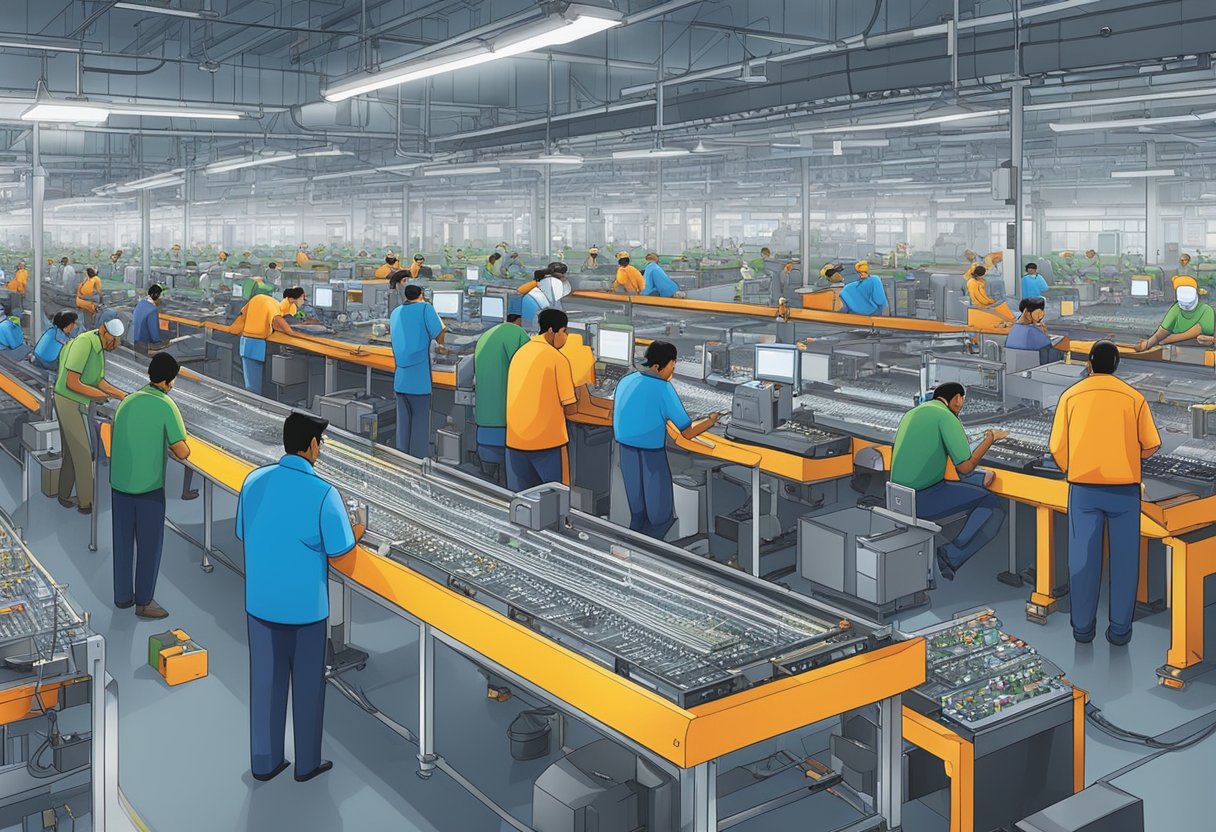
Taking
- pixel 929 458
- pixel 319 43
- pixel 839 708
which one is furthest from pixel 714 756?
pixel 319 43

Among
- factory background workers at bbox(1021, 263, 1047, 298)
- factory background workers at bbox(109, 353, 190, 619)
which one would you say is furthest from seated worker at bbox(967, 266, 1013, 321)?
factory background workers at bbox(109, 353, 190, 619)

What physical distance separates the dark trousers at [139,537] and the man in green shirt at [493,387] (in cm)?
214

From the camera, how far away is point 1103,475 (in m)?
4.96

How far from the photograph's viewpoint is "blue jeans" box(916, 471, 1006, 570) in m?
5.60

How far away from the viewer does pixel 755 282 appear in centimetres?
1555

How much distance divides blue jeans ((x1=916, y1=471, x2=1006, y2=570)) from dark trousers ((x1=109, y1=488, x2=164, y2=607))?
149 inches

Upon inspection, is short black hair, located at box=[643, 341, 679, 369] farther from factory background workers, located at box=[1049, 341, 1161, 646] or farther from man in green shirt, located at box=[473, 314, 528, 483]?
factory background workers, located at box=[1049, 341, 1161, 646]

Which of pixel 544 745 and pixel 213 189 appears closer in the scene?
pixel 544 745

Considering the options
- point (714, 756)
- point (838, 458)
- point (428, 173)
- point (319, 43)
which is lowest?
point (714, 756)

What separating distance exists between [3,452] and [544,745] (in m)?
7.78

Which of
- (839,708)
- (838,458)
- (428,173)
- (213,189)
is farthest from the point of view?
(213,189)

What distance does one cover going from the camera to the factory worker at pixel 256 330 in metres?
10.2

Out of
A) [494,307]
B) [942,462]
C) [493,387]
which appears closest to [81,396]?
[493,387]

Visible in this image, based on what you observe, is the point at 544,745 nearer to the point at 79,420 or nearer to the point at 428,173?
the point at 79,420
